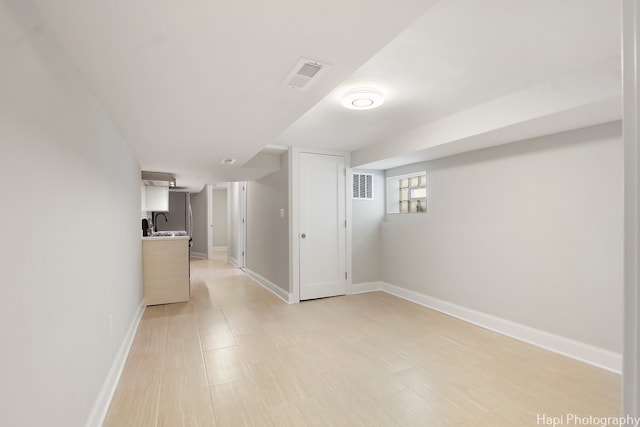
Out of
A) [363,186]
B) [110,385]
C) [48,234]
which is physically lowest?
[110,385]

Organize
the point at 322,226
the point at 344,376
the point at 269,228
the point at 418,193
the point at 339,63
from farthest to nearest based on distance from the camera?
1. the point at 269,228
2. the point at 322,226
3. the point at 418,193
4. the point at 344,376
5. the point at 339,63

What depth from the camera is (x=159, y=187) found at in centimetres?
570

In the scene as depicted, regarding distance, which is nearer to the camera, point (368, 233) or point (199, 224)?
point (368, 233)

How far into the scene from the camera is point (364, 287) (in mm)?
4996

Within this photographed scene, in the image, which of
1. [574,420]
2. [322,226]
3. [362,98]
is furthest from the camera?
[322,226]

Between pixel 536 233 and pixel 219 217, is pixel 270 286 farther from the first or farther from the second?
pixel 219 217

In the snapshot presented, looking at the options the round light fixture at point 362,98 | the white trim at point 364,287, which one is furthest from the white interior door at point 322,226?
the round light fixture at point 362,98

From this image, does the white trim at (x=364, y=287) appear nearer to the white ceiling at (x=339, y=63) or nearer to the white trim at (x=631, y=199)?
the white ceiling at (x=339, y=63)

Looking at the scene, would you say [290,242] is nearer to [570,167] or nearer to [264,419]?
[264,419]

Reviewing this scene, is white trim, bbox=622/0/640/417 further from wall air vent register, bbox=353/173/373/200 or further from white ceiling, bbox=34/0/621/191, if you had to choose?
wall air vent register, bbox=353/173/373/200

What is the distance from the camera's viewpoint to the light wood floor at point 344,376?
75.2 inches

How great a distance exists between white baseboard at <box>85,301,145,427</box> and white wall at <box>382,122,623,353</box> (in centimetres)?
358

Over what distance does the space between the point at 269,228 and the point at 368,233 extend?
172cm

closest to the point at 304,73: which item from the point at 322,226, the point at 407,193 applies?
the point at 322,226
